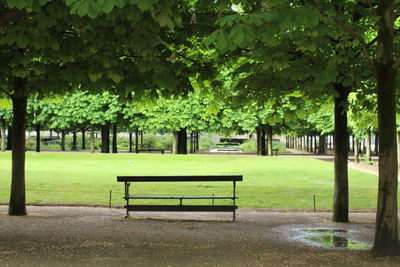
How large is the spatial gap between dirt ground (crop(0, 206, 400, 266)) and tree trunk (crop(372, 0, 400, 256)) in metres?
0.36

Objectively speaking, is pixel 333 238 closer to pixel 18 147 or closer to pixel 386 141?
pixel 386 141

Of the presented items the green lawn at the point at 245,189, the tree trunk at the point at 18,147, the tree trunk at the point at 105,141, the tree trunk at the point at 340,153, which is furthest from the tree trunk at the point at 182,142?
the tree trunk at the point at 340,153

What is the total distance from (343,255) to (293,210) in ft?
24.7

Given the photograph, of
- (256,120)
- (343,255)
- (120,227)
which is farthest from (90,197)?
(256,120)

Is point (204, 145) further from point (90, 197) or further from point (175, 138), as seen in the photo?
point (90, 197)

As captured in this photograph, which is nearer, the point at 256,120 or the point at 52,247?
the point at 52,247

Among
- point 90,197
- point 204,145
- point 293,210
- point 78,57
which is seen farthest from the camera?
point 204,145

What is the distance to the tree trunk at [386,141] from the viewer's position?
8336mm

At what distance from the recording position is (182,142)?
50781mm

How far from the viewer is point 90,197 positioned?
18328 mm

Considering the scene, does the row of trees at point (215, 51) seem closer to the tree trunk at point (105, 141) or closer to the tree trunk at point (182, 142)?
the tree trunk at point (182, 142)

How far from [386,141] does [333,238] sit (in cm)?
282

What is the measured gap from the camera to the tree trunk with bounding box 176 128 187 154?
1963 inches

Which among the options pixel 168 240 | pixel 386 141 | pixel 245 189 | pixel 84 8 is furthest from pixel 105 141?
pixel 84 8
